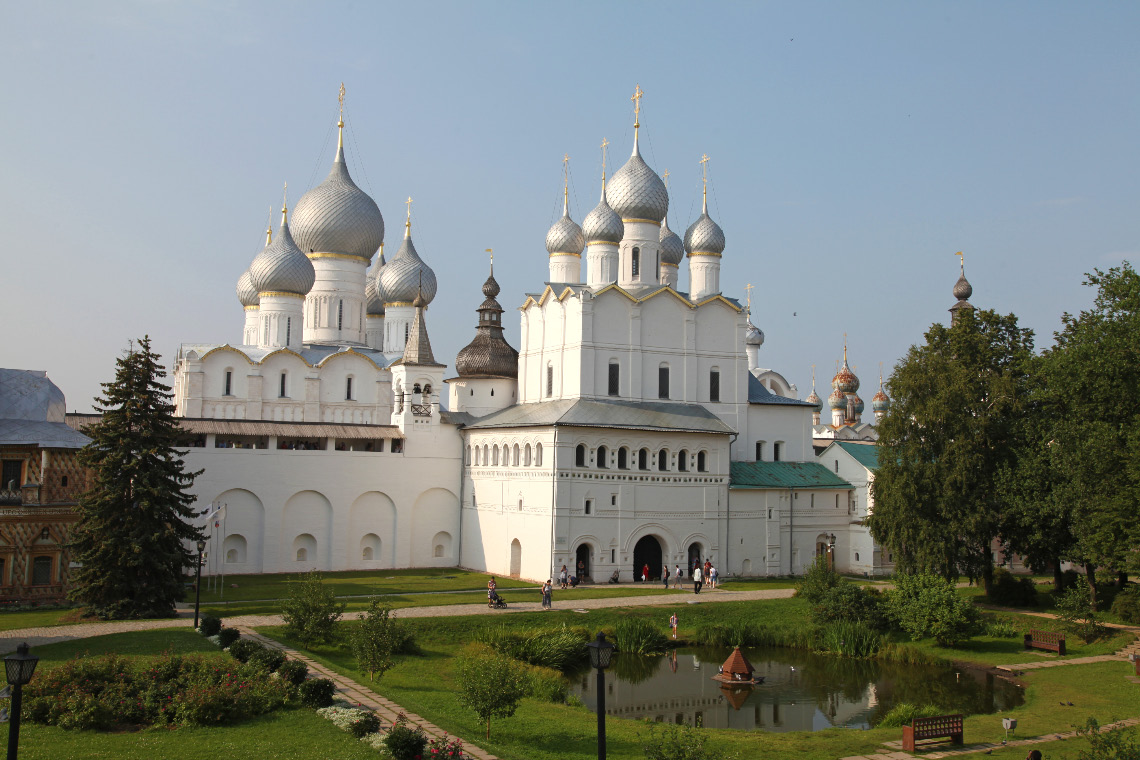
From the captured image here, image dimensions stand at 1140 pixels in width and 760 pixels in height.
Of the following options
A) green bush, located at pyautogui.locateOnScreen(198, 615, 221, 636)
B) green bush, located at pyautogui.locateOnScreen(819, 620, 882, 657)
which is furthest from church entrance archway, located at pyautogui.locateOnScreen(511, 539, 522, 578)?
green bush, located at pyautogui.locateOnScreen(198, 615, 221, 636)

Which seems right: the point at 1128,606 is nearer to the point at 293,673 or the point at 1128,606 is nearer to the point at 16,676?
the point at 293,673

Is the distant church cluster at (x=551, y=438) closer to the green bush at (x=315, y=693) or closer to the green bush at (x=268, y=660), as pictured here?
the green bush at (x=268, y=660)

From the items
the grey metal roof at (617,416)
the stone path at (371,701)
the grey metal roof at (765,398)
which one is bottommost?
the stone path at (371,701)

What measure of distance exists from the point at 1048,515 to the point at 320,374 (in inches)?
981

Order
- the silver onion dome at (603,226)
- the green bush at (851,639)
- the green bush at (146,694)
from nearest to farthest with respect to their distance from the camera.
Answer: the green bush at (146,694)
the green bush at (851,639)
the silver onion dome at (603,226)

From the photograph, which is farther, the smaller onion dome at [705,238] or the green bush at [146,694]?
the smaller onion dome at [705,238]

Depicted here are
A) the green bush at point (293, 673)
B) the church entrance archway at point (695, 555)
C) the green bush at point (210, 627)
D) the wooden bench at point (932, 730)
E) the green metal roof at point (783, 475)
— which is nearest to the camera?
the wooden bench at point (932, 730)

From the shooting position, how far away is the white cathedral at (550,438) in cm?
3120

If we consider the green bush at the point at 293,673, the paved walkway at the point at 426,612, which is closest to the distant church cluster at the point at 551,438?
the paved walkway at the point at 426,612

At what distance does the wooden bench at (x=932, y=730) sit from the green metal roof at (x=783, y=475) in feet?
58.8

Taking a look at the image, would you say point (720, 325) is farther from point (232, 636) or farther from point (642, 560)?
point (232, 636)

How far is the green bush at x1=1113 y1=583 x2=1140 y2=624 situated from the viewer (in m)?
23.8

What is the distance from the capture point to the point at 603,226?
115 feet

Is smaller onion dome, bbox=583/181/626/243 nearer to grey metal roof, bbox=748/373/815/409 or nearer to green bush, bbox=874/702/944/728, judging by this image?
grey metal roof, bbox=748/373/815/409
